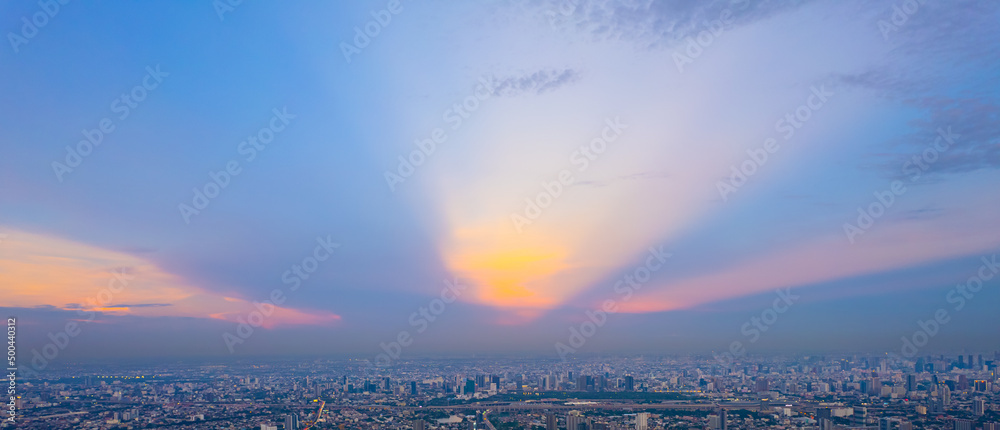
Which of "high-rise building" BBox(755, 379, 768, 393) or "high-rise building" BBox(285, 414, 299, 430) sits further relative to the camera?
"high-rise building" BBox(755, 379, 768, 393)

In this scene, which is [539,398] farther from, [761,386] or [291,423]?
[291,423]

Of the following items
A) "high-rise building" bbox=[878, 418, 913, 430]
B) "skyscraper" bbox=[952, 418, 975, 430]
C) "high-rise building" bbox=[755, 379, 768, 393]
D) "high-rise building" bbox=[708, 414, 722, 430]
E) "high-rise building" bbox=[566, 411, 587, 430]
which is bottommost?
"high-rise building" bbox=[755, 379, 768, 393]

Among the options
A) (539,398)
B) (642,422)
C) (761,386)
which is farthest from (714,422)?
(761,386)

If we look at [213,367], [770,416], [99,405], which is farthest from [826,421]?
[213,367]

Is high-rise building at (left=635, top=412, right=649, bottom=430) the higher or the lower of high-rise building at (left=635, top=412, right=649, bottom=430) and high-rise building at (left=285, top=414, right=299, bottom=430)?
the lower

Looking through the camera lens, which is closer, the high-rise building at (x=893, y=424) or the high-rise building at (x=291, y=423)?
the high-rise building at (x=893, y=424)

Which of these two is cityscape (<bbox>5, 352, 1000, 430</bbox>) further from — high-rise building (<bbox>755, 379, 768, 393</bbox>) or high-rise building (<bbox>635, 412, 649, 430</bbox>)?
high-rise building (<bbox>635, 412, 649, 430</bbox>)

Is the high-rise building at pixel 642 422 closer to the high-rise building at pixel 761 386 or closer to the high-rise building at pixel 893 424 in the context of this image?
the high-rise building at pixel 893 424

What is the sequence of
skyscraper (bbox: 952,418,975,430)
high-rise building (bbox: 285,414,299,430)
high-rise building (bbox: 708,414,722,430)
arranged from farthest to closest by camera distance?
1. high-rise building (bbox: 708,414,722,430)
2. high-rise building (bbox: 285,414,299,430)
3. skyscraper (bbox: 952,418,975,430)

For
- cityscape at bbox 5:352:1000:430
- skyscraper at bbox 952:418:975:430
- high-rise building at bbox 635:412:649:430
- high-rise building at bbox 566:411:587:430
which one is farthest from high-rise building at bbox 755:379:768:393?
high-rise building at bbox 566:411:587:430

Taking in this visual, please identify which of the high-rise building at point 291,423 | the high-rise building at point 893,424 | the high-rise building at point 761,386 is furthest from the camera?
the high-rise building at point 761,386

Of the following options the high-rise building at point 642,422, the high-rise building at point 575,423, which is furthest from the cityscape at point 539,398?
the high-rise building at point 642,422
